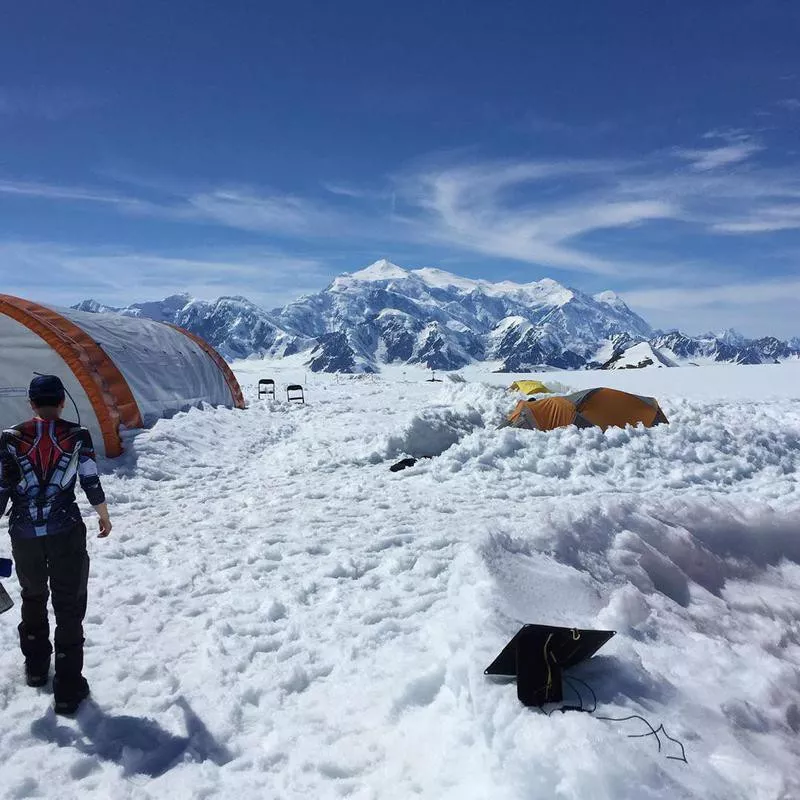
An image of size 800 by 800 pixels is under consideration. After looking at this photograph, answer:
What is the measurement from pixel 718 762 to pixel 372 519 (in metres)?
5.65

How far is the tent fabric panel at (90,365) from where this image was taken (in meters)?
12.5

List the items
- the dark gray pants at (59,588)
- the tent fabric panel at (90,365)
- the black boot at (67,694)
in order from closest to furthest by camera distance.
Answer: the black boot at (67,694), the dark gray pants at (59,588), the tent fabric panel at (90,365)

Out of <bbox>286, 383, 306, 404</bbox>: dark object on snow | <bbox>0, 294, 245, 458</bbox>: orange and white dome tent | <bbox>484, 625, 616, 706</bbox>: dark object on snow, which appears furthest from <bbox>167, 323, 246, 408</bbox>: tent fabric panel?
<bbox>484, 625, 616, 706</bbox>: dark object on snow

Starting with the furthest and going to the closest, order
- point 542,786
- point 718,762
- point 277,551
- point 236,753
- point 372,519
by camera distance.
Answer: point 372,519 < point 277,551 < point 236,753 < point 718,762 < point 542,786

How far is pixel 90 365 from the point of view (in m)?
13.1

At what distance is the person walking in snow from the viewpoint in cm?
431

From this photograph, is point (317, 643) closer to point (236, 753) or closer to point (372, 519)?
point (236, 753)

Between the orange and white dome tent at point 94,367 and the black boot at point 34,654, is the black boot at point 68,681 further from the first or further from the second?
the orange and white dome tent at point 94,367

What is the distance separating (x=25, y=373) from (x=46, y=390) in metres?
9.48

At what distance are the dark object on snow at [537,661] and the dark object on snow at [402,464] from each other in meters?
7.92

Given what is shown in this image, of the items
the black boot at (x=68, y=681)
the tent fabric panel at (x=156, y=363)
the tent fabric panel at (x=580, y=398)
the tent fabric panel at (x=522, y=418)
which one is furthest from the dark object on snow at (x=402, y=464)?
the black boot at (x=68, y=681)

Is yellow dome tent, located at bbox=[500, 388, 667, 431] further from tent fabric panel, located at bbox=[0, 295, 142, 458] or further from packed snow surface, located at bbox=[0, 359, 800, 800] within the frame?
tent fabric panel, located at bbox=[0, 295, 142, 458]

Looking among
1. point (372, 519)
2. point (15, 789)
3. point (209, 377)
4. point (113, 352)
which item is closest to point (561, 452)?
point (372, 519)

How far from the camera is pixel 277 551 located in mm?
7398
